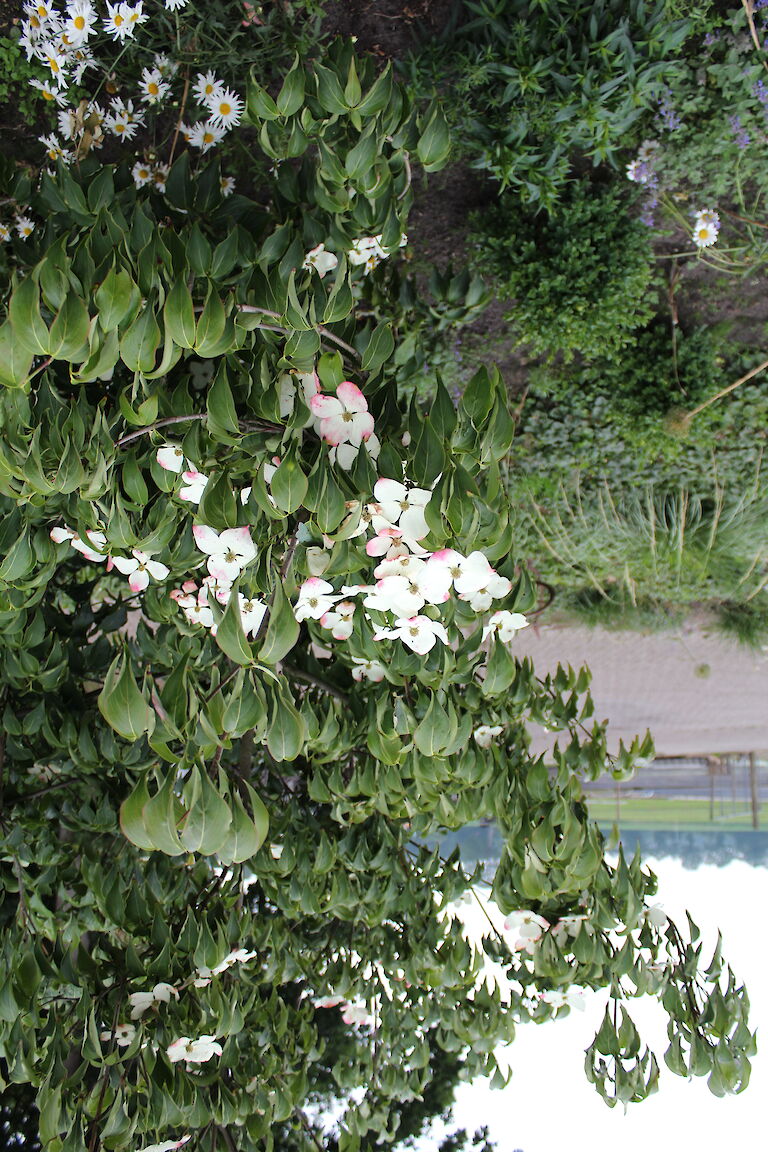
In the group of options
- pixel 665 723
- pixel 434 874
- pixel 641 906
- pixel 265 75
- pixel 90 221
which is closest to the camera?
pixel 90 221

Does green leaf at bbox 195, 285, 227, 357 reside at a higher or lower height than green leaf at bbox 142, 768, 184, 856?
higher

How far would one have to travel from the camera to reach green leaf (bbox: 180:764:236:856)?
886 mm

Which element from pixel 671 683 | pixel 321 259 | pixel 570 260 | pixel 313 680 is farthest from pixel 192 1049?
pixel 671 683

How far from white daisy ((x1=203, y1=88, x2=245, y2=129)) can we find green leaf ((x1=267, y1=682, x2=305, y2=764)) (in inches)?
57.6

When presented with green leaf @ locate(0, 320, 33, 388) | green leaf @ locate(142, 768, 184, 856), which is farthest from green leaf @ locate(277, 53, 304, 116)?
green leaf @ locate(142, 768, 184, 856)

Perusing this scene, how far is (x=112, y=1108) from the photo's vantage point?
1279 millimetres

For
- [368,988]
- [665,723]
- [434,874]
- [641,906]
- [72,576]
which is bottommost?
[665,723]

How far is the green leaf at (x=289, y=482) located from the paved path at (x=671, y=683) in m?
2.91

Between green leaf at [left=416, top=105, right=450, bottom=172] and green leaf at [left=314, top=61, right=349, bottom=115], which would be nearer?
green leaf at [left=314, top=61, right=349, bottom=115]

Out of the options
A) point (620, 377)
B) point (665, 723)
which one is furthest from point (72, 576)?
point (665, 723)

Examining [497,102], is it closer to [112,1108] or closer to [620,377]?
[620,377]

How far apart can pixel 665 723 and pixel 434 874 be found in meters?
3.38

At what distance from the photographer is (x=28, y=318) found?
2.75 feet

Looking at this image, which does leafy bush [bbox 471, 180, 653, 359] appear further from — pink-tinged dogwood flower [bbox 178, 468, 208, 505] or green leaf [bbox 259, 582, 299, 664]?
green leaf [bbox 259, 582, 299, 664]
